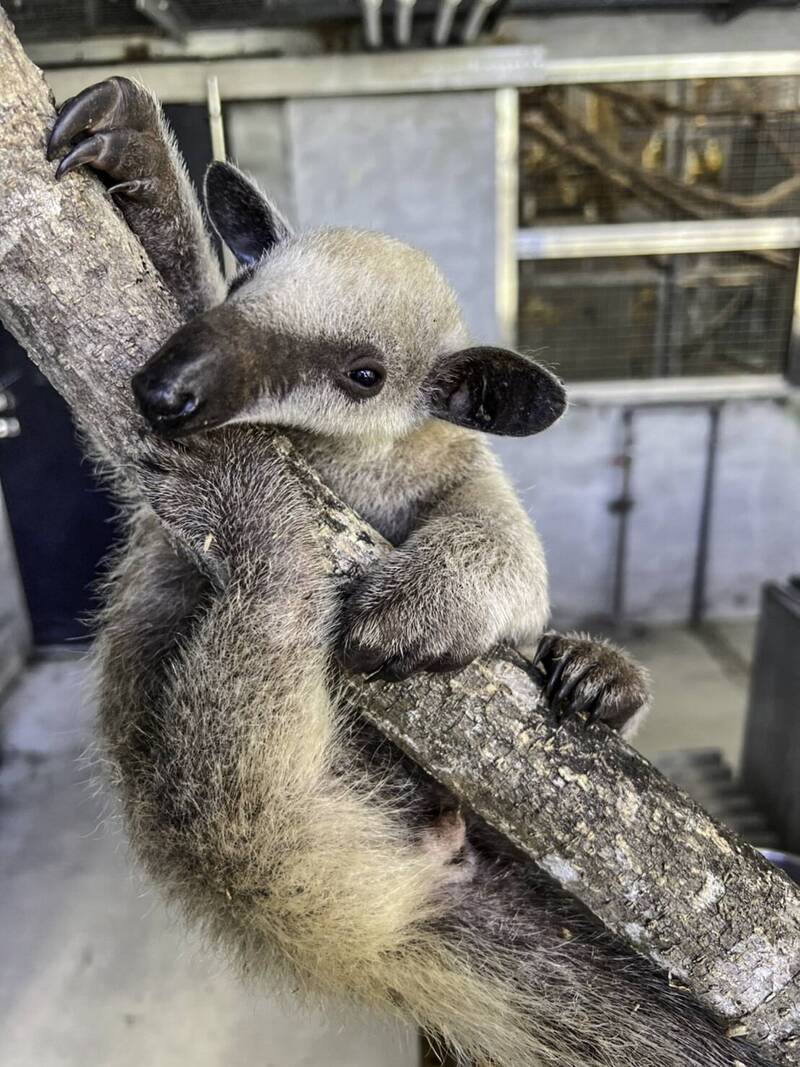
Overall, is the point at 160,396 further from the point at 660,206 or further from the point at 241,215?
the point at 660,206

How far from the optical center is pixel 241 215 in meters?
1.49

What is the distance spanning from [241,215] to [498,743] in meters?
0.99

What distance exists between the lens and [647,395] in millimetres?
4523

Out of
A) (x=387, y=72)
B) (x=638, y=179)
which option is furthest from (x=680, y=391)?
(x=387, y=72)

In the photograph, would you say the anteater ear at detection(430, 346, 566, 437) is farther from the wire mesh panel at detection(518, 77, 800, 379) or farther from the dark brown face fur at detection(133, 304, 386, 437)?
the wire mesh panel at detection(518, 77, 800, 379)

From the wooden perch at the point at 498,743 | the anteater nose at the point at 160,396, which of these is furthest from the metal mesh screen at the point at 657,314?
the anteater nose at the point at 160,396

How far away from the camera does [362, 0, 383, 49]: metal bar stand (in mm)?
3035

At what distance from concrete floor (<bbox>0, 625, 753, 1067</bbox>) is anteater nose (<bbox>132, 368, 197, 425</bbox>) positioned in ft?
4.64

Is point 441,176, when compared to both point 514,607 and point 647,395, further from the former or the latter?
point 514,607

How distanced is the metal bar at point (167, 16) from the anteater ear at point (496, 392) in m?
2.30

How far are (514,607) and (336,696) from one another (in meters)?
0.31

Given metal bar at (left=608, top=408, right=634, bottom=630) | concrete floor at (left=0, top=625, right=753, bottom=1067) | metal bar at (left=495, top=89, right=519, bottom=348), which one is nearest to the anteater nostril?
concrete floor at (left=0, top=625, right=753, bottom=1067)

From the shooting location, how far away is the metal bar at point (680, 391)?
450 centimetres

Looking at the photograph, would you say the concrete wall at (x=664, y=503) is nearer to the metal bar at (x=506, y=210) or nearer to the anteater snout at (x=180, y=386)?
the metal bar at (x=506, y=210)
